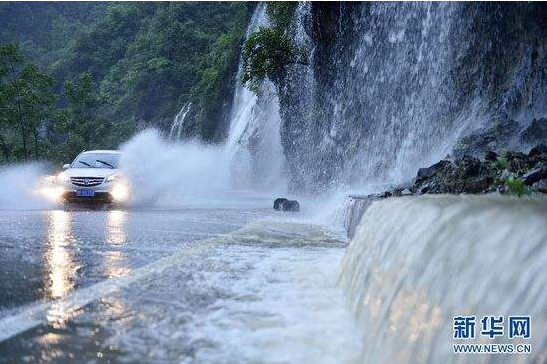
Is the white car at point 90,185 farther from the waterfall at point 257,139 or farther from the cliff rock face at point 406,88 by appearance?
the waterfall at point 257,139

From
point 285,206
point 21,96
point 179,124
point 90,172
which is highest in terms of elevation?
point 21,96

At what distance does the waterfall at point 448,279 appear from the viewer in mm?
2416

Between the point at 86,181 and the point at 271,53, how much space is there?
443 inches

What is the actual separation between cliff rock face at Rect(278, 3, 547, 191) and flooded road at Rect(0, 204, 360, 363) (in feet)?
24.2

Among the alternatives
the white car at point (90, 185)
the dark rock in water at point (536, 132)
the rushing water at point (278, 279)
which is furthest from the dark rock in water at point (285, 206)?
the dark rock in water at point (536, 132)

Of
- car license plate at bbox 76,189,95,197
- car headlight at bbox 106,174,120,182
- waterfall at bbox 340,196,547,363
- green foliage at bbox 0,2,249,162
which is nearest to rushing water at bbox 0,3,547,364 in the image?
waterfall at bbox 340,196,547,363

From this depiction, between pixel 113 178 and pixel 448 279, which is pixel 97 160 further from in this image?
pixel 448 279

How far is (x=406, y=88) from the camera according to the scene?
18.4 meters

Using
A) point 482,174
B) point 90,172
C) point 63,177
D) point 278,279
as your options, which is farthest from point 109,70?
point 278,279

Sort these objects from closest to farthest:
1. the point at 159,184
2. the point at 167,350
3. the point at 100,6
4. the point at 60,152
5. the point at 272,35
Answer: the point at 167,350, the point at 159,184, the point at 272,35, the point at 60,152, the point at 100,6

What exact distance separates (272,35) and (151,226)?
1478cm

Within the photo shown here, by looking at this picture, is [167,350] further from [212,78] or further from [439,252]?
[212,78]

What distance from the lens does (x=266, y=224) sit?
36.6 feet

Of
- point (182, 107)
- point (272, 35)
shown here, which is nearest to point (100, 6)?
point (182, 107)
